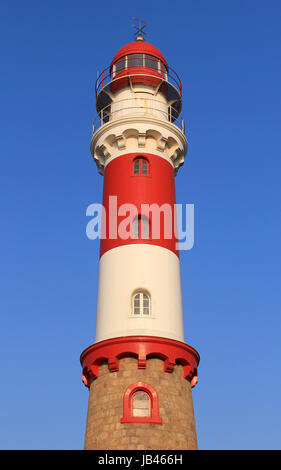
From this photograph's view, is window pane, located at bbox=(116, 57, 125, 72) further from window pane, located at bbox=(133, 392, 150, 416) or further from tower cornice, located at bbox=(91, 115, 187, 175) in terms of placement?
window pane, located at bbox=(133, 392, 150, 416)

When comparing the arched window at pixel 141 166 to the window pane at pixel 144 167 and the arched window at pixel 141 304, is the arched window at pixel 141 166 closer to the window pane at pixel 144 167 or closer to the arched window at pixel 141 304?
the window pane at pixel 144 167

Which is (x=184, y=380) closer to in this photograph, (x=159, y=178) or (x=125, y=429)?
(x=125, y=429)

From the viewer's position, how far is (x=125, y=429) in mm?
22250

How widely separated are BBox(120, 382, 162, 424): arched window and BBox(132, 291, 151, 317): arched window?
3.23m

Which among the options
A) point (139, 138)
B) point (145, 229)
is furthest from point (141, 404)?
point (139, 138)

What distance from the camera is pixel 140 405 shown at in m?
22.9

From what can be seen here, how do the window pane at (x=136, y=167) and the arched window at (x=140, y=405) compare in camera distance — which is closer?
the arched window at (x=140, y=405)

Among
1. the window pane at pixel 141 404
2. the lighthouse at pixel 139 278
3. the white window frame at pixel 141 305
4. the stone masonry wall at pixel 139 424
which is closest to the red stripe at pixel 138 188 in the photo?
the lighthouse at pixel 139 278

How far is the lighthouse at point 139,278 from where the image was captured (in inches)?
903

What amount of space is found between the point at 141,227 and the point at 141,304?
12.6 ft

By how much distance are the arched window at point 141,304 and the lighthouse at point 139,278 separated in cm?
5

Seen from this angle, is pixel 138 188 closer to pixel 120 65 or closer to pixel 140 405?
pixel 120 65
